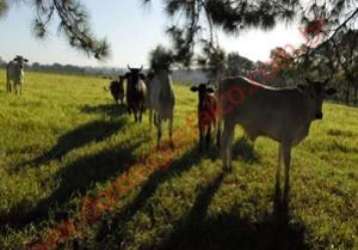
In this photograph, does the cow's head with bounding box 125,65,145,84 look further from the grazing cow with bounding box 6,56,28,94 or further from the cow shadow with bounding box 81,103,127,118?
the grazing cow with bounding box 6,56,28,94

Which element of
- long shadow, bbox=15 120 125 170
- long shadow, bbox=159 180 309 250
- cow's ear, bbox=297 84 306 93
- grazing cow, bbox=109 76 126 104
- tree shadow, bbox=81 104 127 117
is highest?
cow's ear, bbox=297 84 306 93

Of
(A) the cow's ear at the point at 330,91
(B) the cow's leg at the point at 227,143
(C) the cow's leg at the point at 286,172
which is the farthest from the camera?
(B) the cow's leg at the point at 227,143

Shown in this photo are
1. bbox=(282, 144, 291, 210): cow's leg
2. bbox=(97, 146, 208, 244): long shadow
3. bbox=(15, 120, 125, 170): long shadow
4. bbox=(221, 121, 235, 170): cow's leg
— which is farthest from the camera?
bbox=(15, 120, 125, 170): long shadow

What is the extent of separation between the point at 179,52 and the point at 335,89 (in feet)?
9.61

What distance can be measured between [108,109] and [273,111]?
11.0 m

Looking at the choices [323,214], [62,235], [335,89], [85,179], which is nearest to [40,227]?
[62,235]

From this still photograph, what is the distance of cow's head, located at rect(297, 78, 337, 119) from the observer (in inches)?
384

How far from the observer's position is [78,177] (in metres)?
10.8

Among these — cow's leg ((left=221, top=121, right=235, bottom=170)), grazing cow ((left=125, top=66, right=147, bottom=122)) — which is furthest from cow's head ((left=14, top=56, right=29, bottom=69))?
cow's leg ((left=221, top=121, right=235, bottom=170))

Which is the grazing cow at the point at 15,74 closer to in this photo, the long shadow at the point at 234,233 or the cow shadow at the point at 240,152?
the cow shadow at the point at 240,152

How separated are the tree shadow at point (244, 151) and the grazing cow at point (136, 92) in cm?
402

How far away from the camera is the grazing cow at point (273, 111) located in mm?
9984

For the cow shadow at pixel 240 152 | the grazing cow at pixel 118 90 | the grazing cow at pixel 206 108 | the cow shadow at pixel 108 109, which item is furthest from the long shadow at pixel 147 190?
the grazing cow at pixel 118 90

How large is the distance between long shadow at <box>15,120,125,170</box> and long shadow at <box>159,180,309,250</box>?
13.8 ft
